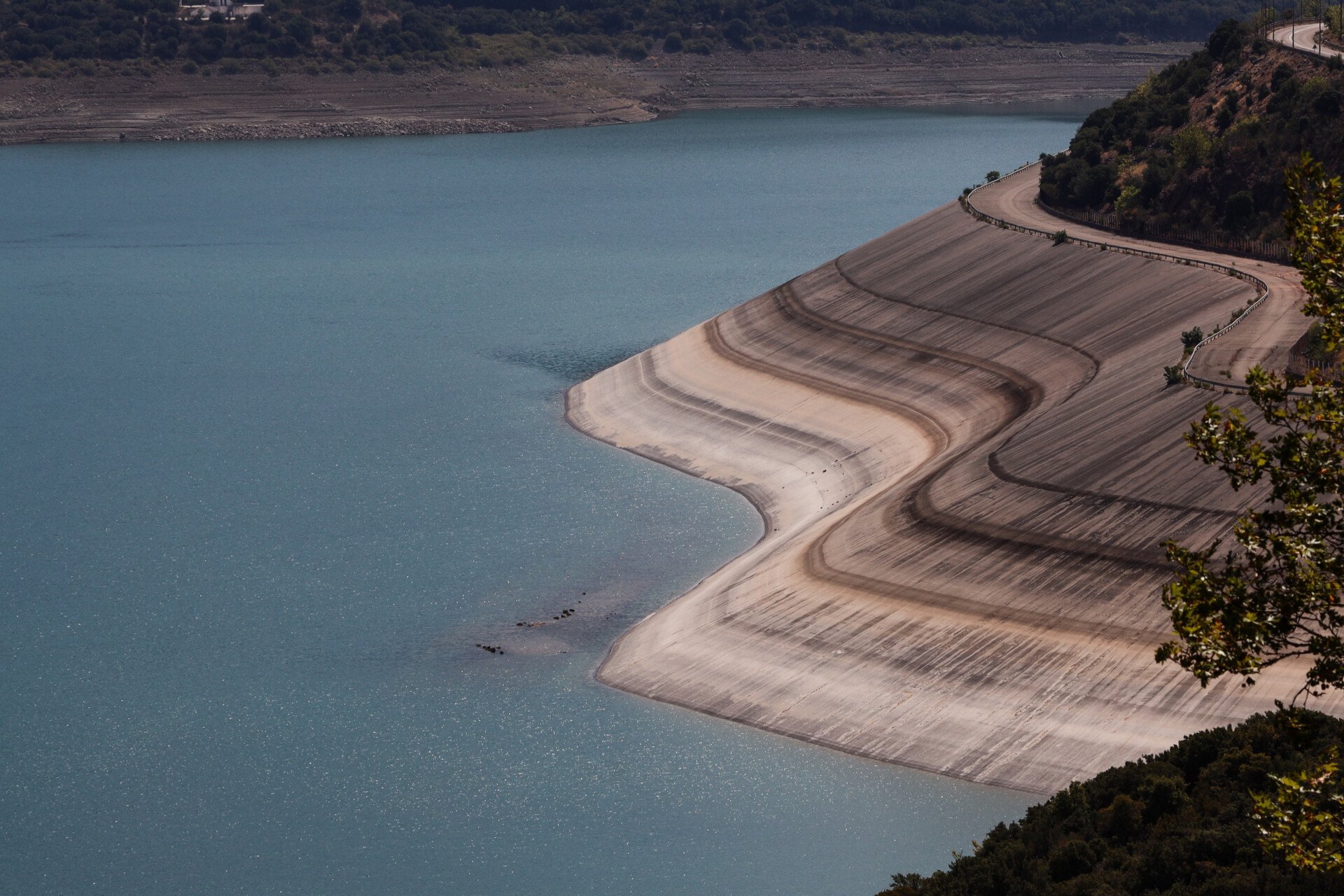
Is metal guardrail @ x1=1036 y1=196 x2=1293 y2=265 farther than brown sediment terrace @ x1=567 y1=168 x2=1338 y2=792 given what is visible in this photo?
Yes

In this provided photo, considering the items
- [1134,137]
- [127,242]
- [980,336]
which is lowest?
[127,242]

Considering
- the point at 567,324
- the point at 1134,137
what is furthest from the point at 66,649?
the point at 1134,137

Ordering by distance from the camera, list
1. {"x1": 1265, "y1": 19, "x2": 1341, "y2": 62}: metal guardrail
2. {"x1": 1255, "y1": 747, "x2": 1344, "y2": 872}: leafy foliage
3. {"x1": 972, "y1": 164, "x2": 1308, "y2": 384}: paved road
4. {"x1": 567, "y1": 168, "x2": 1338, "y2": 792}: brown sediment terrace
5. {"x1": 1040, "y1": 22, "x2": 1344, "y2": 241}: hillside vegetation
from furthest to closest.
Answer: {"x1": 1265, "y1": 19, "x2": 1341, "y2": 62}: metal guardrail, {"x1": 1040, "y1": 22, "x2": 1344, "y2": 241}: hillside vegetation, {"x1": 972, "y1": 164, "x2": 1308, "y2": 384}: paved road, {"x1": 567, "y1": 168, "x2": 1338, "y2": 792}: brown sediment terrace, {"x1": 1255, "y1": 747, "x2": 1344, "y2": 872}: leafy foliage

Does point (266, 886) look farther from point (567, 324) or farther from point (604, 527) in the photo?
point (567, 324)

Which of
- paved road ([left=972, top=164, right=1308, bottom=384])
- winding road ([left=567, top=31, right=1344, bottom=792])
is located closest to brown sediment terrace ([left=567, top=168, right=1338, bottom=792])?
winding road ([left=567, top=31, right=1344, bottom=792])

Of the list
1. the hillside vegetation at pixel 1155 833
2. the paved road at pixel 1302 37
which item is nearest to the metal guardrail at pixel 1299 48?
the paved road at pixel 1302 37

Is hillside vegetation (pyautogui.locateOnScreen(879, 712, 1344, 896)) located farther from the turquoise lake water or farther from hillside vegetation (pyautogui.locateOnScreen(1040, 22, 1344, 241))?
hillside vegetation (pyautogui.locateOnScreen(1040, 22, 1344, 241))
